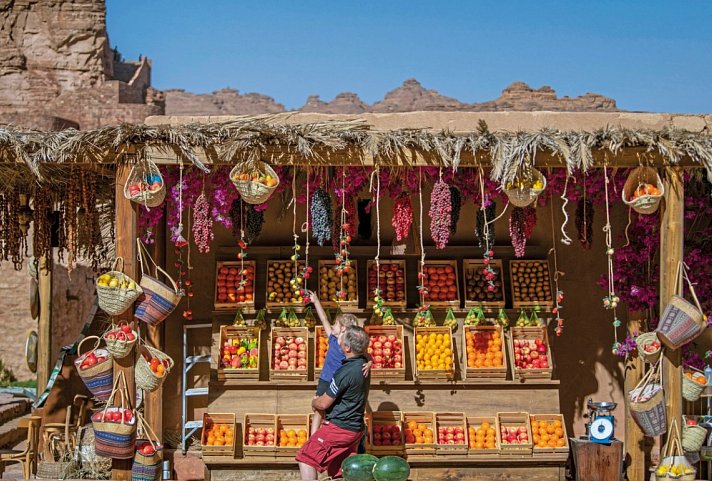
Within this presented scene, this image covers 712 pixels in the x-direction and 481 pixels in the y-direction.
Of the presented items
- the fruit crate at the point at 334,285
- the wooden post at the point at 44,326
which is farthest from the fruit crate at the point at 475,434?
the wooden post at the point at 44,326

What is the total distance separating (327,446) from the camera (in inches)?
280

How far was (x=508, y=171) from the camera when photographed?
7879 mm

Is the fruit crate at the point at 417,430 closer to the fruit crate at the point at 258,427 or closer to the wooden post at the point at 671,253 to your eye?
the fruit crate at the point at 258,427

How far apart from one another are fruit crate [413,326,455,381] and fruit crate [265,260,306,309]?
47.4 inches

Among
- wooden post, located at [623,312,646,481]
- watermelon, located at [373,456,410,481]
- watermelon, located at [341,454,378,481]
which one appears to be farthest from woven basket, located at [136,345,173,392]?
wooden post, located at [623,312,646,481]

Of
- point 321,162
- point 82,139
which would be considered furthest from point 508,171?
point 82,139

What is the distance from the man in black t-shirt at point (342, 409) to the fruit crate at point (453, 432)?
1806mm

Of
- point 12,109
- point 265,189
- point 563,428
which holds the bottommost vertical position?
point 563,428

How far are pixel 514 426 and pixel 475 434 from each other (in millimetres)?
393

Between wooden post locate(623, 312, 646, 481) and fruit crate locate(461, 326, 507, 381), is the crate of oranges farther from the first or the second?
wooden post locate(623, 312, 646, 481)

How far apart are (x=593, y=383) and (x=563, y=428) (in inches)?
37.2

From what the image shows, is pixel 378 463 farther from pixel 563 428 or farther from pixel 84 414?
pixel 84 414

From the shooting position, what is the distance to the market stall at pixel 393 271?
7.85 meters

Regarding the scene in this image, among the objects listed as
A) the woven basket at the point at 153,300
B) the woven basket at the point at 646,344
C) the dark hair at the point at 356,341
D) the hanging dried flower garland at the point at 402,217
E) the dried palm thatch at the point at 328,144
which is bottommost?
the woven basket at the point at 646,344
